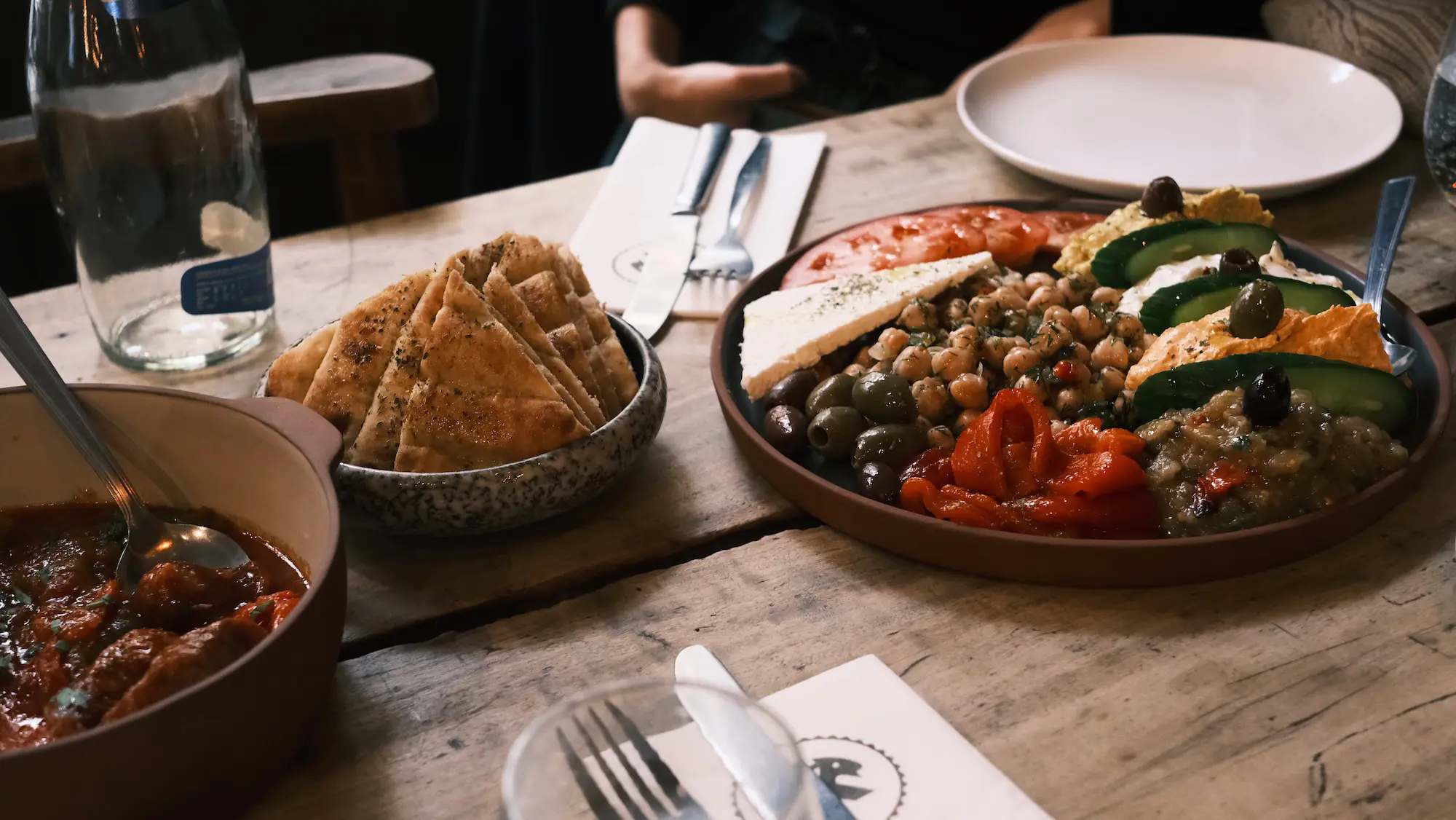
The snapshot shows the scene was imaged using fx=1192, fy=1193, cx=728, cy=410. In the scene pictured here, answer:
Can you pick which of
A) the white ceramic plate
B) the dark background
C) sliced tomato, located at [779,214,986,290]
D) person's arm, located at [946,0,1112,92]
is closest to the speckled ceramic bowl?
sliced tomato, located at [779,214,986,290]

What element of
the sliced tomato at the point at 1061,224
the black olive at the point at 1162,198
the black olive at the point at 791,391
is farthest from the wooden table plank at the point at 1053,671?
the sliced tomato at the point at 1061,224

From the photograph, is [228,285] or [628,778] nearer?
[628,778]

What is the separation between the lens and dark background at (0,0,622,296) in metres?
3.56

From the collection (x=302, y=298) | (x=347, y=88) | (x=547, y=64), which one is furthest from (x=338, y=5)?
(x=302, y=298)

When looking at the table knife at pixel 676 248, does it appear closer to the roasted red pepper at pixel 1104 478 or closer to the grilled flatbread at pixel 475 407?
the grilled flatbread at pixel 475 407

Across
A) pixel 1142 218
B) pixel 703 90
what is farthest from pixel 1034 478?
pixel 703 90

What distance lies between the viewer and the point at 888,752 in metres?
1.02

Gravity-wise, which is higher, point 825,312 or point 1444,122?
point 1444,122

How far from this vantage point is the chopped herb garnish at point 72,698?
93cm

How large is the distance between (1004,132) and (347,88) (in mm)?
1292

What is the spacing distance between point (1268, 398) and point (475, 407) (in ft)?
2.67

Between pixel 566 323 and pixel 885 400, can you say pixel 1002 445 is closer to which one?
pixel 885 400

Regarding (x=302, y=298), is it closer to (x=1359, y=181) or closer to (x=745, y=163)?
(x=745, y=163)

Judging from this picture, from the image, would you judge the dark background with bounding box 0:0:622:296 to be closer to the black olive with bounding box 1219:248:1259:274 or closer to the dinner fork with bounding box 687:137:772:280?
the dinner fork with bounding box 687:137:772:280
